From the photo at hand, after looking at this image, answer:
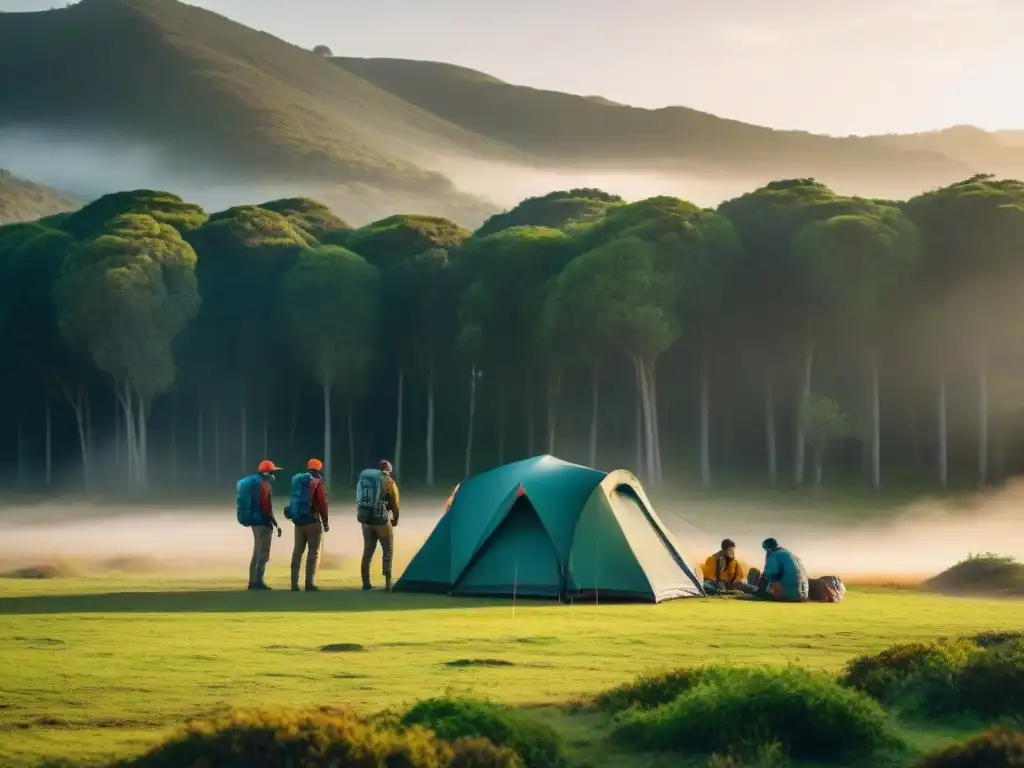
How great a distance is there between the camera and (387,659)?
2058cm

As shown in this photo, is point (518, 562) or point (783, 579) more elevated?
point (518, 562)

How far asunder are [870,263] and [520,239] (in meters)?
18.7

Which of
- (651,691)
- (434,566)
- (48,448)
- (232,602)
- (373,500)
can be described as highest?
(48,448)

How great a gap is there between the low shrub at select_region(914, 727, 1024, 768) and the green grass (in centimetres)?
174

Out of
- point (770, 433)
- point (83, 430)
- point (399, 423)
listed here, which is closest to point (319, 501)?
point (770, 433)

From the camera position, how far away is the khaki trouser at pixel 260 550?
30453mm

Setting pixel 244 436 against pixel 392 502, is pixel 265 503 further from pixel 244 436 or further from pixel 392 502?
pixel 244 436

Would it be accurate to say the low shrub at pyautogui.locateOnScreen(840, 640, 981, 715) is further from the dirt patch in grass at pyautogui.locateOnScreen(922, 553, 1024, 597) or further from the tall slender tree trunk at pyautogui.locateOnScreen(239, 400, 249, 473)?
the tall slender tree trunk at pyautogui.locateOnScreen(239, 400, 249, 473)

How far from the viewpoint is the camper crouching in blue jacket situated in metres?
30.3

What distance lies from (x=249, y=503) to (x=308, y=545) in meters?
1.54

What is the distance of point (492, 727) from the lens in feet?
45.1

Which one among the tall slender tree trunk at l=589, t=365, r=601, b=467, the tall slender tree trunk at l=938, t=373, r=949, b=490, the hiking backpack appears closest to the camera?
the hiking backpack

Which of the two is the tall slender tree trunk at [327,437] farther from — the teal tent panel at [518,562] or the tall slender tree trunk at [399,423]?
the teal tent panel at [518,562]

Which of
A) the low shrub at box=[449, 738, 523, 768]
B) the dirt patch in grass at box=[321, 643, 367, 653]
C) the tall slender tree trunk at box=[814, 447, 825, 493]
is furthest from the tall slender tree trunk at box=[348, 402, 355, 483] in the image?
the low shrub at box=[449, 738, 523, 768]
